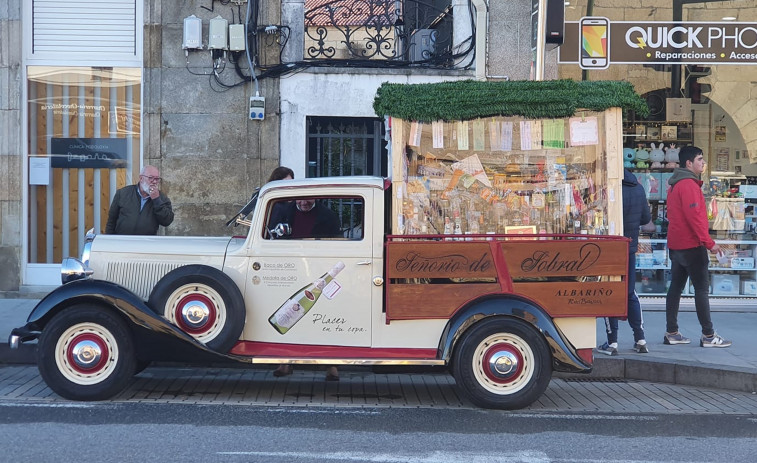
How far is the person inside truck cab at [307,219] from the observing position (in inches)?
293

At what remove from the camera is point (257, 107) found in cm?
1223

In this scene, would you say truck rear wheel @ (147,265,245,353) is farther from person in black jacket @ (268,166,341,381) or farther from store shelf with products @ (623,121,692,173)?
store shelf with products @ (623,121,692,173)

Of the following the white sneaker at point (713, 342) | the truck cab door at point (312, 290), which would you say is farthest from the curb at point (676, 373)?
the truck cab door at point (312, 290)

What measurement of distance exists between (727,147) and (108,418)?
30.1ft

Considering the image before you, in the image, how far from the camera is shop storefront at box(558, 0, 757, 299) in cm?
1241

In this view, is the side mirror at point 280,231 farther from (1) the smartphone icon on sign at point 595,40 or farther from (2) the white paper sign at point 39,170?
(1) the smartphone icon on sign at point 595,40

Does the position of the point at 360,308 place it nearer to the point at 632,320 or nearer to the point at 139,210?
the point at 139,210

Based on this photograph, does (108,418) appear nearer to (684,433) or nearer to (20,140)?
(684,433)

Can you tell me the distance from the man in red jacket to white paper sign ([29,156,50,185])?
26.3 ft

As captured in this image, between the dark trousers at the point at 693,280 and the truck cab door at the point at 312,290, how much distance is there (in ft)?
12.7

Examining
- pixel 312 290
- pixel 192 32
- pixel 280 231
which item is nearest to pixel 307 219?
pixel 280 231

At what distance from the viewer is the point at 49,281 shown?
1247cm

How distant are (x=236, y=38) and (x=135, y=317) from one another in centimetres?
603

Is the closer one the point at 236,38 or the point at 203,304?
the point at 203,304
